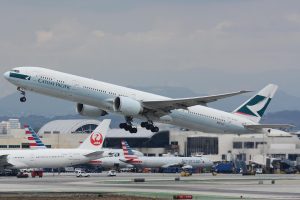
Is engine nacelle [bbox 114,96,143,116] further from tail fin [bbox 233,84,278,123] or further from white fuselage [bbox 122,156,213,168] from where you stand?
white fuselage [bbox 122,156,213,168]

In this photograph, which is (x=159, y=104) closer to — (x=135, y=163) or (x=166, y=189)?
(x=166, y=189)

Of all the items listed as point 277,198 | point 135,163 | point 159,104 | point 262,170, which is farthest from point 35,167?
point 277,198

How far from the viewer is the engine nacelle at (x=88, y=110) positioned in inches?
3979

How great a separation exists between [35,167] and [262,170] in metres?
50.6

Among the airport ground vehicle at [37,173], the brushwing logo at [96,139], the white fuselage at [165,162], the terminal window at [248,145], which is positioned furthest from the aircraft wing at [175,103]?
the terminal window at [248,145]

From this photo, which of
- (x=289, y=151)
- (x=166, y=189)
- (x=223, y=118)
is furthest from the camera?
(x=289, y=151)

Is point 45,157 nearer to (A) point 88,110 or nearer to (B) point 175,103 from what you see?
(A) point 88,110

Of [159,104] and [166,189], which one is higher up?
[159,104]

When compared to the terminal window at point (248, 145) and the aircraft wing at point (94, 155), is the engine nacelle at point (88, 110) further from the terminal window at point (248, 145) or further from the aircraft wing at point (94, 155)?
the terminal window at point (248, 145)

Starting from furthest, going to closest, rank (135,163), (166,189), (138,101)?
(135,163), (138,101), (166,189)

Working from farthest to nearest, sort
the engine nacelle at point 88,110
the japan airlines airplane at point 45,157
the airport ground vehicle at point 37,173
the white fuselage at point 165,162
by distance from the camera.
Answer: the white fuselage at point 165,162 → the airport ground vehicle at point 37,173 → the japan airlines airplane at point 45,157 → the engine nacelle at point 88,110

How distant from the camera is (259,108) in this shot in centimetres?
11312

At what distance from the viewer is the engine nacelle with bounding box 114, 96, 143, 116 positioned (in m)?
93.9

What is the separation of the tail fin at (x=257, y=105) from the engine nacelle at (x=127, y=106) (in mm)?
21174
